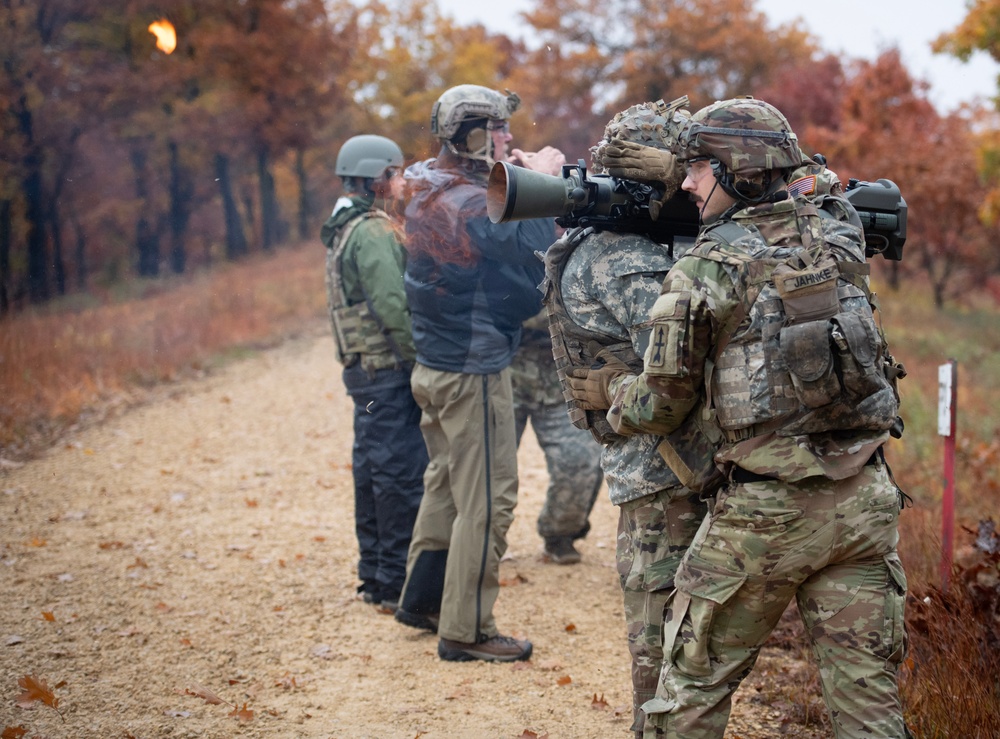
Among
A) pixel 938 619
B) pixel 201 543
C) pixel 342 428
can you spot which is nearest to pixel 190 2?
pixel 342 428

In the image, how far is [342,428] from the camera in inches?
415

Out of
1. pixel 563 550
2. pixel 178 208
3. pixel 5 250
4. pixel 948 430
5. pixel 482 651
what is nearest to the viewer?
pixel 948 430

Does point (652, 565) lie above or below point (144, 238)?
below

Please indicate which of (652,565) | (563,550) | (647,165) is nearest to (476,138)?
(647,165)

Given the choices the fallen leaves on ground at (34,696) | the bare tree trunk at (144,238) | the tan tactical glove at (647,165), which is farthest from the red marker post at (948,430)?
the bare tree trunk at (144,238)

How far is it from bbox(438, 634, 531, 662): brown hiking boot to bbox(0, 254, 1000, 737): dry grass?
4.34 feet

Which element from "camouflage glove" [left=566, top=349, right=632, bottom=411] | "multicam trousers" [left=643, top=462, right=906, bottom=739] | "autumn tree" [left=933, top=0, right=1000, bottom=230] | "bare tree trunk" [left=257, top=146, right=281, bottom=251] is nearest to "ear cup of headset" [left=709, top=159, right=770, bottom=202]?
"camouflage glove" [left=566, top=349, right=632, bottom=411]

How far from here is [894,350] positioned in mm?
12953

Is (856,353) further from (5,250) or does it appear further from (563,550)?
(5,250)

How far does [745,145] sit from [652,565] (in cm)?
142

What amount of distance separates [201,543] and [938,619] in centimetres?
481

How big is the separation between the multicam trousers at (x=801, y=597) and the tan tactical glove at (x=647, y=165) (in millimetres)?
1098

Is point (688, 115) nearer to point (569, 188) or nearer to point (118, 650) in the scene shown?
point (569, 188)

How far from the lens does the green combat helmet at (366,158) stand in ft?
17.8
